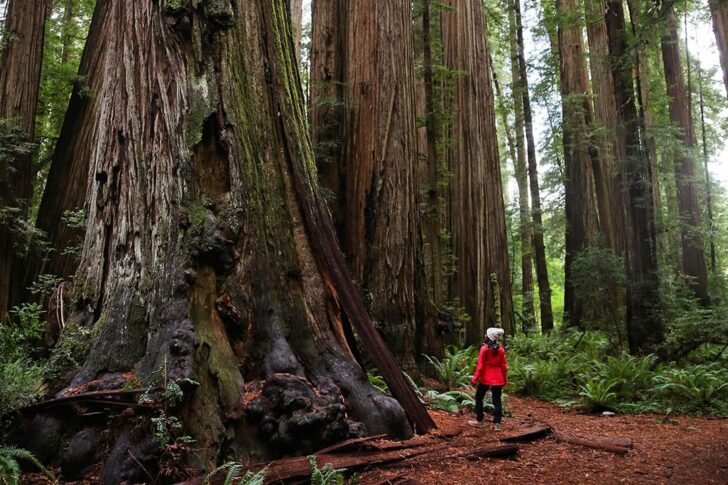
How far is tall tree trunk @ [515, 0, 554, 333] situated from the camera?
50.6 feet

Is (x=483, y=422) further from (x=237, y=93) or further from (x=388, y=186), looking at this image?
(x=237, y=93)

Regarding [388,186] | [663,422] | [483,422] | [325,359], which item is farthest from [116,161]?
[663,422]

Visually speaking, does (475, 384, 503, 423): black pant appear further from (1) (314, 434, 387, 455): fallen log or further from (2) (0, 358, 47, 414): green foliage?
(2) (0, 358, 47, 414): green foliage

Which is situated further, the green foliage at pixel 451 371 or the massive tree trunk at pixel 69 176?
the massive tree trunk at pixel 69 176

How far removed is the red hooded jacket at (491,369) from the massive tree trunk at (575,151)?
9133 mm

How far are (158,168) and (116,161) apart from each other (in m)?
0.45

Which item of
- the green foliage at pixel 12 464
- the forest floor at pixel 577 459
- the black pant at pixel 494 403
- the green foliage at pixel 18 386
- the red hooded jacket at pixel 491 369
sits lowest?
the forest floor at pixel 577 459

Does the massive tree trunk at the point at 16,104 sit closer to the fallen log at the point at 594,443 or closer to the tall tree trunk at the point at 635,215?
the fallen log at the point at 594,443

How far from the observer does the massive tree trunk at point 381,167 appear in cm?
655

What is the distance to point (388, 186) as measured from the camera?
6.87 meters

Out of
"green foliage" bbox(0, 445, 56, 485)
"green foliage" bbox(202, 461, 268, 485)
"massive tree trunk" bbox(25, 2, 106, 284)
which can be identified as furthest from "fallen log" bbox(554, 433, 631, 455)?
"massive tree trunk" bbox(25, 2, 106, 284)

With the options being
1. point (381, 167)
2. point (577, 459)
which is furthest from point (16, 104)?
point (577, 459)

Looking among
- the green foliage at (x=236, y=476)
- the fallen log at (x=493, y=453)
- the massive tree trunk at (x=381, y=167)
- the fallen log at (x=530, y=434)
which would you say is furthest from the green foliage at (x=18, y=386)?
the massive tree trunk at (x=381, y=167)

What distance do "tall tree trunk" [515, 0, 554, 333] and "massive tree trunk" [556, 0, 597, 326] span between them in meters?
0.85
